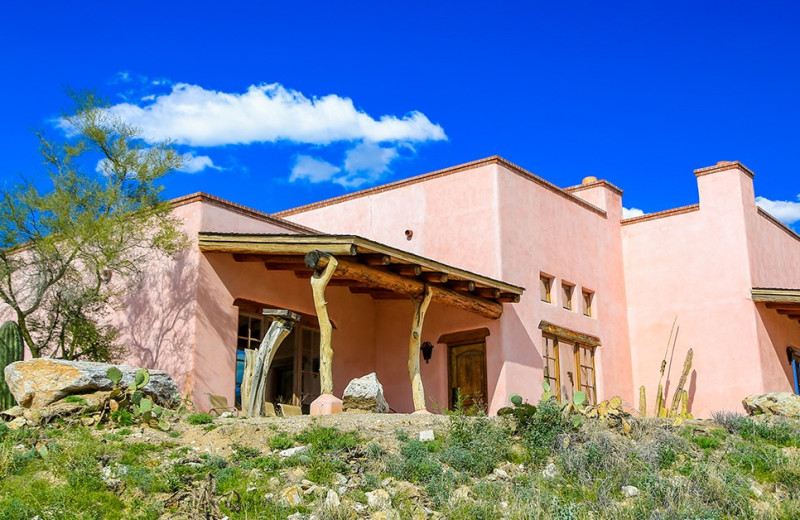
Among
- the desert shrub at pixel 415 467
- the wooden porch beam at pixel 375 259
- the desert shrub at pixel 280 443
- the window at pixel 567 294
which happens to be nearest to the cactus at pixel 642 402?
the window at pixel 567 294

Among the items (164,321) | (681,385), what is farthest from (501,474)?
(681,385)

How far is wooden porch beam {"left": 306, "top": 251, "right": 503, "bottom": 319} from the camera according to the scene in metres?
14.3

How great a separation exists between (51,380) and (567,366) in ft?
34.8

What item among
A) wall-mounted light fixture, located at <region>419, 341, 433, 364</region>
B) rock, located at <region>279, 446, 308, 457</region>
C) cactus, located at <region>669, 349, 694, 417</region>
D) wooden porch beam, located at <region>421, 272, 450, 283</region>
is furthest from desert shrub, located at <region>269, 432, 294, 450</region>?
cactus, located at <region>669, 349, 694, 417</region>

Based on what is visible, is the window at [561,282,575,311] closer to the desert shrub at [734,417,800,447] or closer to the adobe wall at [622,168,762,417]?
the adobe wall at [622,168,762,417]

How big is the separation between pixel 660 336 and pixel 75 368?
13077 mm

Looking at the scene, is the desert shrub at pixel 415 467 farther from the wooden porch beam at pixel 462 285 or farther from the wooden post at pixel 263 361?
the wooden porch beam at pixel 462 285

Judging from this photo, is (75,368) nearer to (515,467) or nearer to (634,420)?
(515,467)

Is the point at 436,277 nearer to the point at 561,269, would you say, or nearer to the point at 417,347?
the point at 417,347

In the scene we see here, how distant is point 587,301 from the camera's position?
20438mm

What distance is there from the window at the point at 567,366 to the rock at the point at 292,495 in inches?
369

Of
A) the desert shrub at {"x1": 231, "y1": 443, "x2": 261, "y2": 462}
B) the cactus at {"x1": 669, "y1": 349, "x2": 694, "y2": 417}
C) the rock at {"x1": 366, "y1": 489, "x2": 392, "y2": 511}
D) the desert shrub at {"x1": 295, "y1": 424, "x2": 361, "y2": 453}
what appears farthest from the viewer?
the cactus at {"x1": 669, "y1": 349, "x2": 694, "y2": 417}

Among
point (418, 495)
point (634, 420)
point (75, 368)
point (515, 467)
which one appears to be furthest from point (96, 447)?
point (634, 420)

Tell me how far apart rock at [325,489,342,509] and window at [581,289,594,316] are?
11269 millimetres
